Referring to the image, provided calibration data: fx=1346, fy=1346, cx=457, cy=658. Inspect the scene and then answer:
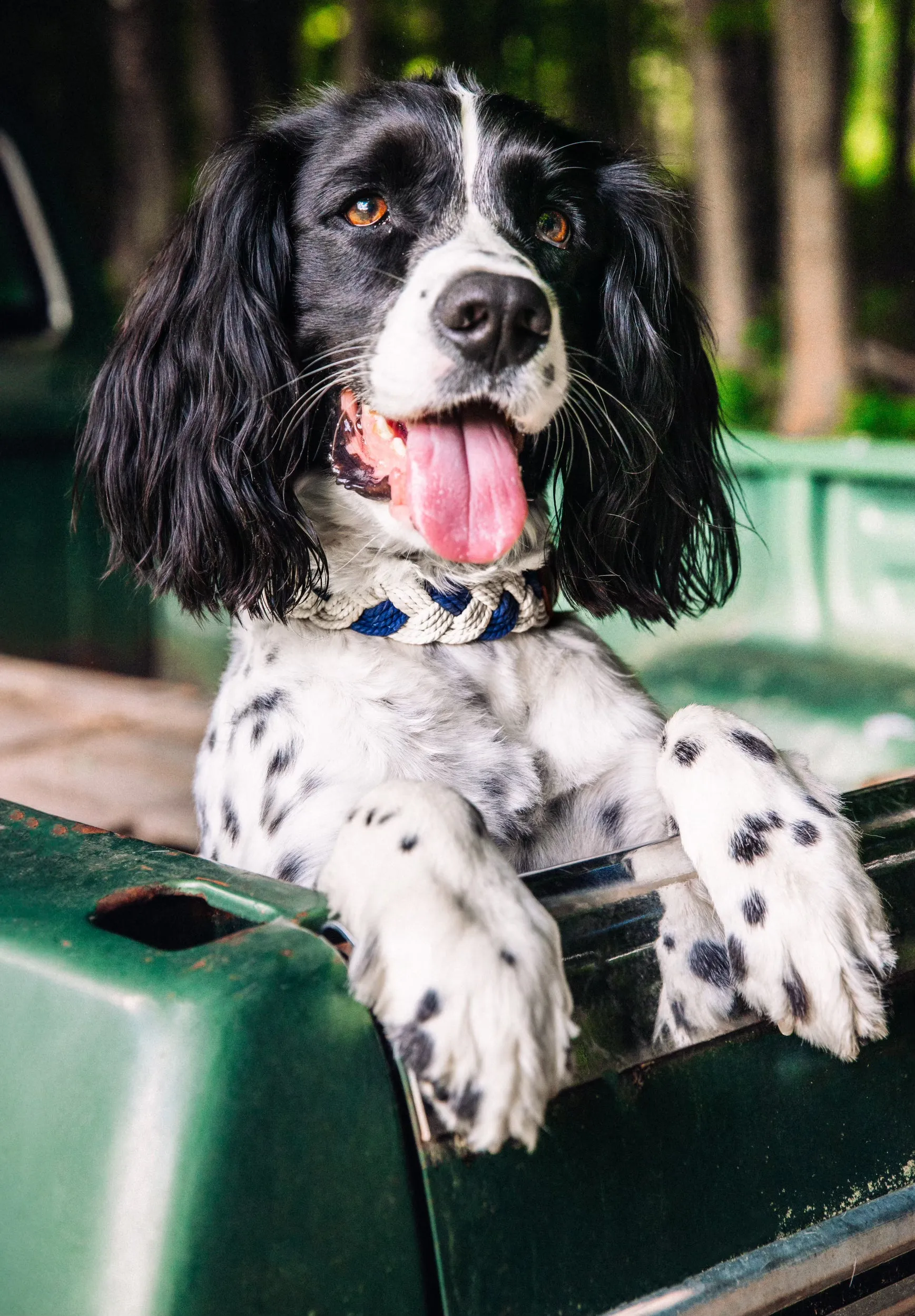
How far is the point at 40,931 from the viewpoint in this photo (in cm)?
104

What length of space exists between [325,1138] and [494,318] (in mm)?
903

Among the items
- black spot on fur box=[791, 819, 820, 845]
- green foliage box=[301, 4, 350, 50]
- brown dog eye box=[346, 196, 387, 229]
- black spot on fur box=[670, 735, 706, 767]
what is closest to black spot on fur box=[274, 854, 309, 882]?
black spot on fur box=[670, 735, 706, 767]

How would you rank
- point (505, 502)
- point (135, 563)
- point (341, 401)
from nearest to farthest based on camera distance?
point (505, 502), point (341, 401), point (135, 563)

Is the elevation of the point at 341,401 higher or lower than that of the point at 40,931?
higher

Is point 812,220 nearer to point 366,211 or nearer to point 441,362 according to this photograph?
point 366,211

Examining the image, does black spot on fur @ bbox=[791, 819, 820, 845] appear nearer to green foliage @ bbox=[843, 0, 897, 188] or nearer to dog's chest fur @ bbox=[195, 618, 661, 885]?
dog's chest fur @ bbox=[195, 618, 661, 885]

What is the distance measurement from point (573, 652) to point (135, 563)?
0.61 meters

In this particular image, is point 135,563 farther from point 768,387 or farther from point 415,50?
point 415,50

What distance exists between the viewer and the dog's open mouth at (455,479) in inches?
61.7

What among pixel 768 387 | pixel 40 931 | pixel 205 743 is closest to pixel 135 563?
pixel 205 743

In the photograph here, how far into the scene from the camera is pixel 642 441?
1.89 metres

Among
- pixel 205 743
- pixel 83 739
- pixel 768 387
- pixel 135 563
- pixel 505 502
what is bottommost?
pixel 768 387

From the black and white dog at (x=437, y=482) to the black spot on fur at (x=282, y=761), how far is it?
2cm

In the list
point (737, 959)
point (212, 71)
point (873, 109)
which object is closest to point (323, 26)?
point (212, 71)
